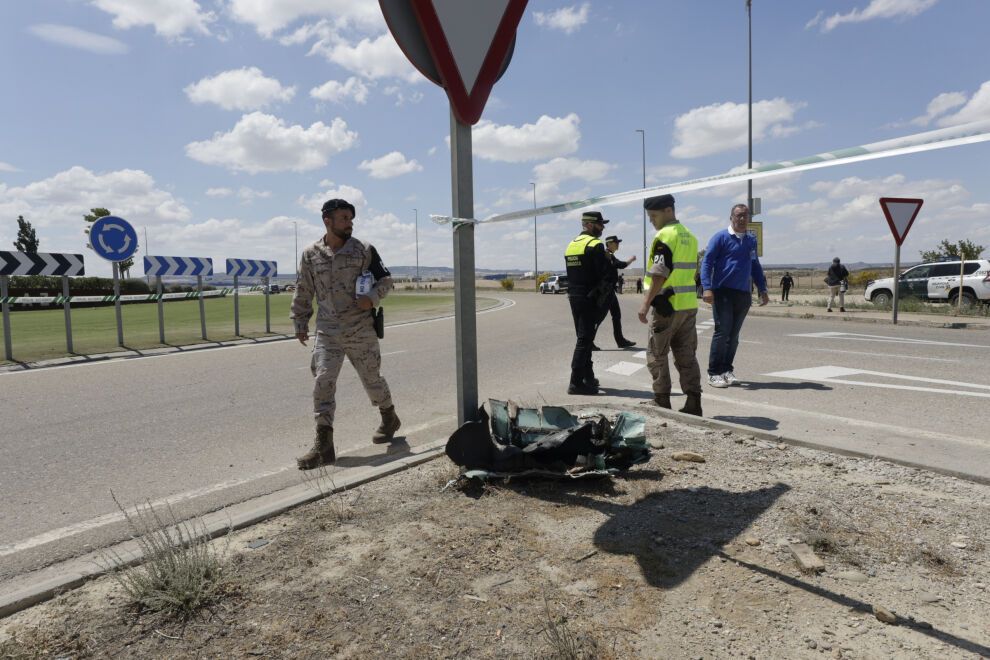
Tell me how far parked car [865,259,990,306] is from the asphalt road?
34.6ft

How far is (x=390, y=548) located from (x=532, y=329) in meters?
12.1

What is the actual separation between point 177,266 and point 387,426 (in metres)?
12.2

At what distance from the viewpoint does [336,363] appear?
4.48m

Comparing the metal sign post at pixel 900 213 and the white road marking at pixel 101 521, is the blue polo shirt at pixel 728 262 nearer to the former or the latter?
the white road marking at pixel 101 521

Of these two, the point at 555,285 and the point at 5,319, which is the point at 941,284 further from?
the point at 555,285

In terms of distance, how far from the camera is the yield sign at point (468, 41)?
9.34ft

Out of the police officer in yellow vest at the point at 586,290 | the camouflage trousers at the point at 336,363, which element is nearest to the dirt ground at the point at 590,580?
the camouflage trousers at the point at 336,363

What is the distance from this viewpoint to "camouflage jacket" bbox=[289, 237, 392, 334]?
4.48m

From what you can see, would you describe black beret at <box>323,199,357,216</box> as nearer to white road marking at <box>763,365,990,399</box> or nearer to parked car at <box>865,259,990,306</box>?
white road marking at <box>763,365,990,399</box>

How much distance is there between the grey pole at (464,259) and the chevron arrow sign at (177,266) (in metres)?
13.3

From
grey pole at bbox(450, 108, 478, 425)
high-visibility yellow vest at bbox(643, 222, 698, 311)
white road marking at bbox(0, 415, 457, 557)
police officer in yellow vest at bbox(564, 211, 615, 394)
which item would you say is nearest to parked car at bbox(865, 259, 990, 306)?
police officer in yellow vest at bbox(564, 211, 615, 394)

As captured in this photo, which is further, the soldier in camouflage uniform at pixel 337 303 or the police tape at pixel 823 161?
the soldier in camouflage uniform at pixel 337 303

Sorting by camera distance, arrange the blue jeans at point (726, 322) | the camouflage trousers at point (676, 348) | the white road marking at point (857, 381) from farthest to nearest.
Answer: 1. the blue jeans at point (726, 322)
2. the white road marking at point (857, 381)
3. the camouflage trousers at point (676, 348)

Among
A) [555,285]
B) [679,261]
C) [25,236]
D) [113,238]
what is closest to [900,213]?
[679,261]
